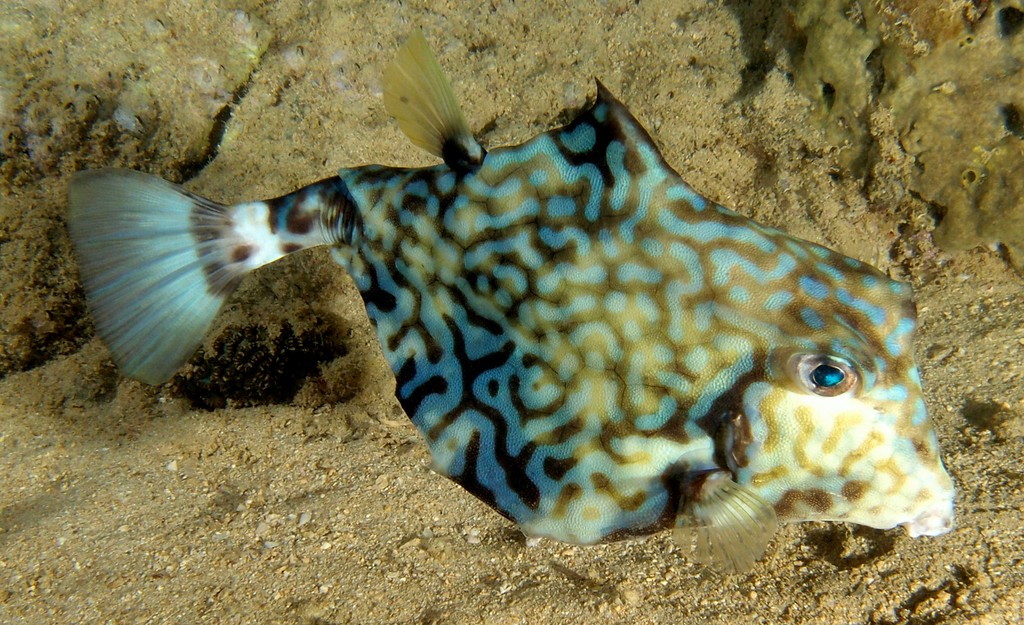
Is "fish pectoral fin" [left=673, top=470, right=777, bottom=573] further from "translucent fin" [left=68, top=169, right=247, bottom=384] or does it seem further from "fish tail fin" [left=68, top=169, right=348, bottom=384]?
"translucent fin" [left=68, top=169, right=247, bottom=384]

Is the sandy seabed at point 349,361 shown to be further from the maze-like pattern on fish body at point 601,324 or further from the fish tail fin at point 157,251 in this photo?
the fish tail fin at point 157,251

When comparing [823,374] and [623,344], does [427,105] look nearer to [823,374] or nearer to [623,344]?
[623,344]

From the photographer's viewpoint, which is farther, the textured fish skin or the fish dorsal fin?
the fish dorsal fin

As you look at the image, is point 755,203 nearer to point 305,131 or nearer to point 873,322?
point 873,322

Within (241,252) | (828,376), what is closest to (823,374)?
(828,376)

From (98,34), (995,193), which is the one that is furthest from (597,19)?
(98,34)

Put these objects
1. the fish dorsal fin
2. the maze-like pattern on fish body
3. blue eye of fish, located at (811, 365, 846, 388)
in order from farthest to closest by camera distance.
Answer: the fish dorsal fin, the maze-like pattern on fish body, blue eye of fish, located at (811, 365, 846, 388)

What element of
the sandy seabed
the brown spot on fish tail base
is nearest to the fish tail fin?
the brown spot on fish tail base
